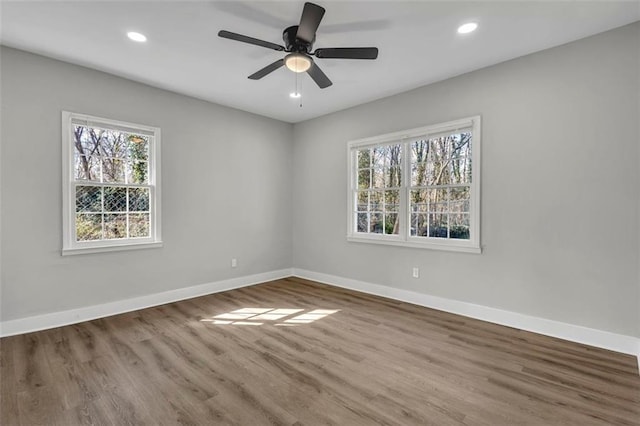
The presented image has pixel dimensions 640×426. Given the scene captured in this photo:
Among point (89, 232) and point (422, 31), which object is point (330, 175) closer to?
point (422, 31)

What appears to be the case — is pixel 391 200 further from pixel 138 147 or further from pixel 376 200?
pixel 138 147

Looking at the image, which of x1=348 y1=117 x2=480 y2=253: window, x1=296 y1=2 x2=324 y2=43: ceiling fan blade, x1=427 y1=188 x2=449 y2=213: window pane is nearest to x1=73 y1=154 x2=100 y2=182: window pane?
x1=296 y1=2 x2=324 y2=43: ceiling fan blade

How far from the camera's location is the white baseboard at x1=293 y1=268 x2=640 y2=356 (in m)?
2.81

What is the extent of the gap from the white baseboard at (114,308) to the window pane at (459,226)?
3.26m

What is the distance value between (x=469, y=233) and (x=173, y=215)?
4.01 m

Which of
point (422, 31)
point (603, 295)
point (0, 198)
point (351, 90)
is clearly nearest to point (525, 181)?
point (603, 295)

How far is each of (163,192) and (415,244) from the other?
3.59m

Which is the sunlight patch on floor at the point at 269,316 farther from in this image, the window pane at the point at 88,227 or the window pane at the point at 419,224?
the window pane at the point at 88,227

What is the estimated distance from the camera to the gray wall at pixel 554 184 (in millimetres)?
2801

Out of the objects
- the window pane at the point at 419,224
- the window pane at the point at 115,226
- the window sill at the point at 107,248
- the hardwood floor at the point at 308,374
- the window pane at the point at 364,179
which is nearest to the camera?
the hardwood floor at the point at 308,374

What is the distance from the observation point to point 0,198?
309 centimetres

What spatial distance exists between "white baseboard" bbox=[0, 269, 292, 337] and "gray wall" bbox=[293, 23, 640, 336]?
278 centimetres

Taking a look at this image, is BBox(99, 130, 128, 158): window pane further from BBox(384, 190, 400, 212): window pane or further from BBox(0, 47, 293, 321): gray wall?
BBox(384, 190, 400, 212): window pane

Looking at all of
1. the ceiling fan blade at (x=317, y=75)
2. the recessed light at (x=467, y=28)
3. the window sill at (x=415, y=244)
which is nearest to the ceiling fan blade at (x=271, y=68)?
the ceiling fan blade at (x=317, y=75)
